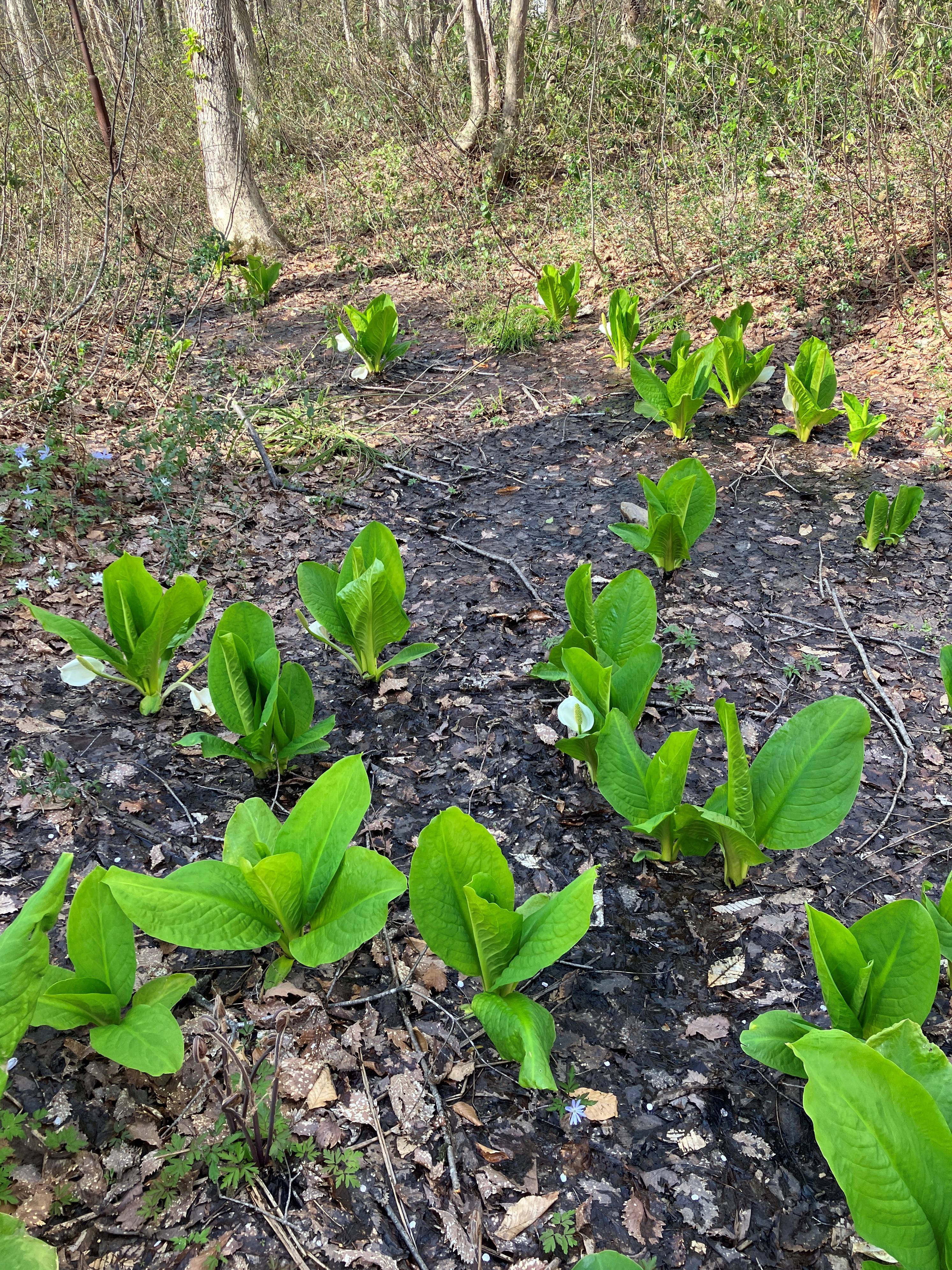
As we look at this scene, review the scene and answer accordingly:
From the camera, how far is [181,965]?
1774 millimetres

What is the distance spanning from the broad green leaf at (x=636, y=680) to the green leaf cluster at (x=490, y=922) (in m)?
0.72

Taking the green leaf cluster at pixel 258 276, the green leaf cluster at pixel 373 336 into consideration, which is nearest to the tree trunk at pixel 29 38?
the green leaf cluster at pixel 258 276

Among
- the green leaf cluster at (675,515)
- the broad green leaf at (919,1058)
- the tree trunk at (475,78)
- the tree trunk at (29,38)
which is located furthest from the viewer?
the tree trunk at (29,38)

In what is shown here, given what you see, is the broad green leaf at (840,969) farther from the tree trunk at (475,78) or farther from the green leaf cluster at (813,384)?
the tree trunk at (475,78)

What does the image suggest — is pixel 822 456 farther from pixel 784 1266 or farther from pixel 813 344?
pixel 784 1266

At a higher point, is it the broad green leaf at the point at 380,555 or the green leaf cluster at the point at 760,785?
the broad green leaf at the point at 380,555

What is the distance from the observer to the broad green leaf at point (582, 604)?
2330 mm

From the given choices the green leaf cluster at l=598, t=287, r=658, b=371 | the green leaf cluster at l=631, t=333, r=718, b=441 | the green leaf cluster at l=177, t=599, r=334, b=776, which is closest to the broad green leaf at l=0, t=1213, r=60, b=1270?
the green leaf cluster at l=177, t=599, r=334, b=776

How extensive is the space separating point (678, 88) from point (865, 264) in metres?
2.17

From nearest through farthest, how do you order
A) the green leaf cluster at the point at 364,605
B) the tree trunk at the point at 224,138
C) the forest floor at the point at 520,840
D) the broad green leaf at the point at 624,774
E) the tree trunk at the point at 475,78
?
the forest floor at the point at 520,840
the broad green leaf at the point at 624,774
the green leaf cluster at the point at 364,605
the tree trunk at the point at 224,138
the tree trunk at the point at 475,78

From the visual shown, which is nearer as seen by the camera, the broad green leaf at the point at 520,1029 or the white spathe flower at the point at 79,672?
the broad green leaf at the point at 520,1029

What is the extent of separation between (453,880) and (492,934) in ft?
0.42

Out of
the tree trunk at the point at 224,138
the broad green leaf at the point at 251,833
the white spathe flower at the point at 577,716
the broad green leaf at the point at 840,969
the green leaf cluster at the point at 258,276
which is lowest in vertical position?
the broad green leaf at the point at 840,969

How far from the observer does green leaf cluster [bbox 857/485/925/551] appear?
2992mm
